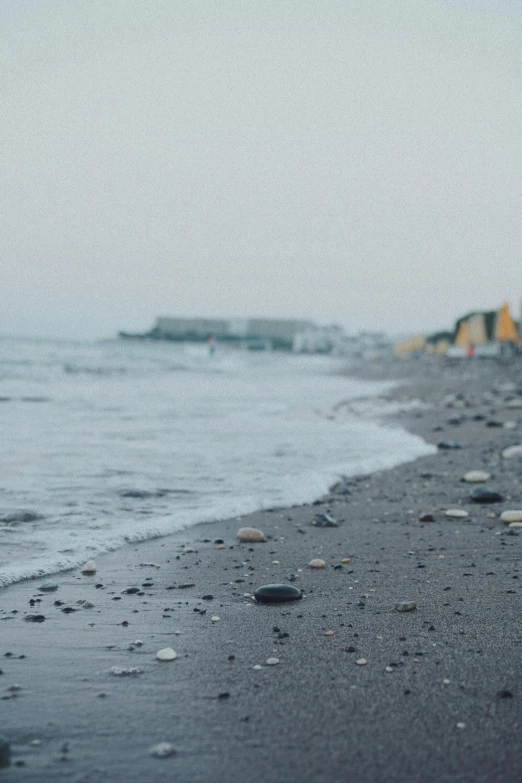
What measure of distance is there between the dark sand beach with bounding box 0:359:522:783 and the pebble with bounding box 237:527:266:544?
8 cm

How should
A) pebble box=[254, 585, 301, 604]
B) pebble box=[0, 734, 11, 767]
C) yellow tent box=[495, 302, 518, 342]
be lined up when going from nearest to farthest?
pebble box=[0, 734, 11, 767] < pebble box=[254, 585, 301, 604] < yellow tent box=[495, 302, 518, 342]

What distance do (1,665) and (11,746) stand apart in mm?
591

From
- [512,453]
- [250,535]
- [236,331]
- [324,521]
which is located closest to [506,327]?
[512,453]

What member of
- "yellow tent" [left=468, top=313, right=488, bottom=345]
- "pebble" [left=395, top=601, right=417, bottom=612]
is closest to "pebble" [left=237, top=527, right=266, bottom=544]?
"pebble" [left=395, top=601, right=417, bottom=612]

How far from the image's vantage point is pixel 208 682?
88.9 inches

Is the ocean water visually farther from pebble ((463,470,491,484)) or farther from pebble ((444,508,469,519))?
pebble ((444,508,469,519))

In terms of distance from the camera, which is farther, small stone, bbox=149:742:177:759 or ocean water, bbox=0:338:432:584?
ocean water, bbox=0:338:432:584

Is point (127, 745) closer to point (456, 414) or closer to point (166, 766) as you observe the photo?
point (166, 766)

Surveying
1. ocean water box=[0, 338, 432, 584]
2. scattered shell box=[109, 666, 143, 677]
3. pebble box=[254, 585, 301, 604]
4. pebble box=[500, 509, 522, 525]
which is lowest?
ocean water box=[0, 338, 432, 584]

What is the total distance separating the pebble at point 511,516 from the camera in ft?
15.3

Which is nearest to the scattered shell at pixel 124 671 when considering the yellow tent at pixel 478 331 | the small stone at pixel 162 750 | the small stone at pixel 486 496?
the small stone at pixel 162 750

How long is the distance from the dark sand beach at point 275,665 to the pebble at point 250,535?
0.25 feet

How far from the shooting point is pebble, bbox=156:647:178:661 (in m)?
2.46

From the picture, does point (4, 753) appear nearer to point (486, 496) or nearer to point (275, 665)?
point (275, 665)
